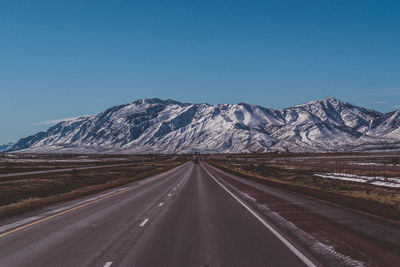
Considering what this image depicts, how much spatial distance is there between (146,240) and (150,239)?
172 mm

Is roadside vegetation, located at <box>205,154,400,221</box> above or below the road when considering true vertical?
below

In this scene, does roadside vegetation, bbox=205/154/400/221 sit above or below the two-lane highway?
below

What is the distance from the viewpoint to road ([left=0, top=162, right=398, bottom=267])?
8.52 meters

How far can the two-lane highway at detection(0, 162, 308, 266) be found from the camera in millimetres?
8516

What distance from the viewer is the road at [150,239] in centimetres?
852

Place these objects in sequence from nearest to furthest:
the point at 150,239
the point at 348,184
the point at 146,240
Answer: the point at 146,240, the point at 150,239, the point at 348,184

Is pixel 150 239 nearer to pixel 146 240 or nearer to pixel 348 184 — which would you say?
pixel 146 240

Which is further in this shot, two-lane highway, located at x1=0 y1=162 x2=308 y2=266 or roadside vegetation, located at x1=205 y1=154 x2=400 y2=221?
roadside vegetation, located at x1=205 y1=154 x2=400 y2=221

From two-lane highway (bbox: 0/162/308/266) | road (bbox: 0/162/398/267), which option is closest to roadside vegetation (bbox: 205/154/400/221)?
road (bbox: 0/162/398/267)

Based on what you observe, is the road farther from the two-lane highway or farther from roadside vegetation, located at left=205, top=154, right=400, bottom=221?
roadside vegetation, located at left=205, top=154, right=400, bottom=221

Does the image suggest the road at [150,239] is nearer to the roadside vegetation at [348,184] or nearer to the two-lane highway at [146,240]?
the two-lane highway at [146,240]

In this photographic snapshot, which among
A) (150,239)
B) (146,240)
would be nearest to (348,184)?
(150,239)

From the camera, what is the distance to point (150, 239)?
35.3 ft

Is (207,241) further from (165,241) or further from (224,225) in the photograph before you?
(224,225)
